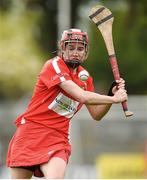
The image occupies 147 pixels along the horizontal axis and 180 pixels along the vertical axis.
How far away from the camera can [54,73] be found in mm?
8203

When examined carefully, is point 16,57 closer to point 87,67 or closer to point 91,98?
point 87,67

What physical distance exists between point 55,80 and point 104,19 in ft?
2.55

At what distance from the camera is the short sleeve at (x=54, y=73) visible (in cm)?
812

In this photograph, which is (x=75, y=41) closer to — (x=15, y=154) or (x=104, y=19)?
(x=104, y=19)

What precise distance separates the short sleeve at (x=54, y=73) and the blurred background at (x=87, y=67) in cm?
766

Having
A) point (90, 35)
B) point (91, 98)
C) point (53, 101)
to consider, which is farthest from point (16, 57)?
point (91, 98)

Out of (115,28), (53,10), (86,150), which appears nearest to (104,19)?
(86,150)

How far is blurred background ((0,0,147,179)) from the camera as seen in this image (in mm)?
17484

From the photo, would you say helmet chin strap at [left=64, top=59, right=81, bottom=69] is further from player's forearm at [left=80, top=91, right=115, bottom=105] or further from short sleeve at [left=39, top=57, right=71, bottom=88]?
player's forearm at [left=80, top=91, right=115, bottom=105]

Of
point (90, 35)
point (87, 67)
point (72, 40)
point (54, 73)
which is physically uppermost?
point (90, 35)

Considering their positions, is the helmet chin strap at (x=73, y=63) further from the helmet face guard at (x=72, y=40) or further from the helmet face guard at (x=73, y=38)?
A: the helmet face guard at (x=73, y=38)

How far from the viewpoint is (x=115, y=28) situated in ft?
82.3

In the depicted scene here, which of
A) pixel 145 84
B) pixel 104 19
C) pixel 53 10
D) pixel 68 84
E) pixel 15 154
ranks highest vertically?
pixel 53 10

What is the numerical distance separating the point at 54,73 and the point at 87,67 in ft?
57.2
